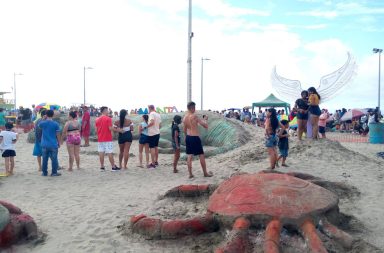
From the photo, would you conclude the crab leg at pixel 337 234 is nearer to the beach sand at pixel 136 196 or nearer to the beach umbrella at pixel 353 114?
the beach sand at pixel 136 196

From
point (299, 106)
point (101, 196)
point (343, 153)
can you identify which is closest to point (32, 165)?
point (101, 196)

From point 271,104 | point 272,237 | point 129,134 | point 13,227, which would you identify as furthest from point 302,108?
point 271,104

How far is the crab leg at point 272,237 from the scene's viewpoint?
10.8ft

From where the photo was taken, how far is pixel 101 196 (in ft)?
21.0

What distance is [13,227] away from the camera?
4207mm

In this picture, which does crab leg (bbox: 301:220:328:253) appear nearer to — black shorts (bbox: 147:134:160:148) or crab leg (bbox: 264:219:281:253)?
crab leg (bbox: 264:219:281:253)

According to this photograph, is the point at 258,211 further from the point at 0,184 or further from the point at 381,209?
the point at 0,184

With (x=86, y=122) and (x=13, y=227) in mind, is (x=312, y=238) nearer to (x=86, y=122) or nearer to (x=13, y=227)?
(x=13, y=227)

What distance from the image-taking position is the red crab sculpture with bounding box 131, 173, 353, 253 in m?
3.53

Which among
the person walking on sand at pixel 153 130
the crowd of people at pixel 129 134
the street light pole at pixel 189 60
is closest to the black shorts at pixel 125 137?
the crowd of people at pixel 129 134

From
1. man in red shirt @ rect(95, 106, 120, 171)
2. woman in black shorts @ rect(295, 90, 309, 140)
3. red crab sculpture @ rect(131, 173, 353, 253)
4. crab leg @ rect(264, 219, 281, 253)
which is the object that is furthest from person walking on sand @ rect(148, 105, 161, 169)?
crab leg @ rect(264, 219, 281, 253)

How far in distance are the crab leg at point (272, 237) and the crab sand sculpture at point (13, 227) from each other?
2.66 m

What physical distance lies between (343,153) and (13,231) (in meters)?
6.98

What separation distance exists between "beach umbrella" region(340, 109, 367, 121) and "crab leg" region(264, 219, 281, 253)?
20.3m
